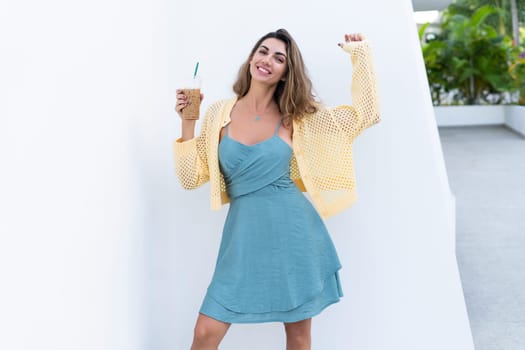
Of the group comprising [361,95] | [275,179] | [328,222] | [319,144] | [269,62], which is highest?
[269,62]

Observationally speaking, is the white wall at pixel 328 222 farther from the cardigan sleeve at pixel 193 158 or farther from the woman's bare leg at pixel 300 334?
the woman's bare leg at pixel 300 334

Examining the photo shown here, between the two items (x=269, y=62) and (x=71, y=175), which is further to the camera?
(x=269, y=62)

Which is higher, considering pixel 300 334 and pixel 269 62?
pixel 269 62

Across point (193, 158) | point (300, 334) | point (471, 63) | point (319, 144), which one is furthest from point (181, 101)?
point (471, 63)

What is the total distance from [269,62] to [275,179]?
426mm

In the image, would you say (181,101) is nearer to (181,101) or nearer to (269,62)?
(181,101)

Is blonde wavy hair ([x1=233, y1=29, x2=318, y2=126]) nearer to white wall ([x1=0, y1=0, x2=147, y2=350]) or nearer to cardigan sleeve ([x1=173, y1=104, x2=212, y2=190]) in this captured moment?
cardigan sleeve ([x1=173, y1=104, x2=212, y2=190])

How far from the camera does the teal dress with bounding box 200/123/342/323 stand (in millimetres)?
2412

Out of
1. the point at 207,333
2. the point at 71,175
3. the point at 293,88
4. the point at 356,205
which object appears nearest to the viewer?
the point at 71,175

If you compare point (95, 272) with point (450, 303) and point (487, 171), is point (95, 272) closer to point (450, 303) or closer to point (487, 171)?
point (450, 303)

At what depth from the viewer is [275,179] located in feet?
8.09

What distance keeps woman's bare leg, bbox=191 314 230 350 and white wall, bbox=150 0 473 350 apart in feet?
1.77

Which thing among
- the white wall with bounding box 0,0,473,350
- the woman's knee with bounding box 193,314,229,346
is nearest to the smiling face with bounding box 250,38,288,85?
the white wall with bounding box 0,0,473,350

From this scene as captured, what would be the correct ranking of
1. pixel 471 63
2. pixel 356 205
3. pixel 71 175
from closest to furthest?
pixel 71 175
pixel 356 205
pixel 471 63
